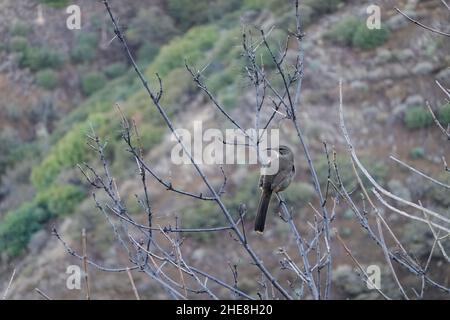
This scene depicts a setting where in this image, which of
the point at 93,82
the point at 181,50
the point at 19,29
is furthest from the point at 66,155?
the point at 19,29

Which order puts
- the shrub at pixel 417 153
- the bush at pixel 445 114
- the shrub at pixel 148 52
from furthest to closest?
the shrub at pixel 148 52
the shrub at pixel 417 153
the bush at pixel 445 114

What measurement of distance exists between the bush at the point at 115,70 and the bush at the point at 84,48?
778 millimetres

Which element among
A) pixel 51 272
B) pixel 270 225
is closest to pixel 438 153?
pixel 270 225

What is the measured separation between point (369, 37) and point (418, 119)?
9.06 ft

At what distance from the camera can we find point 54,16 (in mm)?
21797

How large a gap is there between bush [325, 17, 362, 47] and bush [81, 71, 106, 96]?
745cm

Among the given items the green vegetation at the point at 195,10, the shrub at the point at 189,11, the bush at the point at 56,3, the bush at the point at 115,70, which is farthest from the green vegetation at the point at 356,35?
the bush at the point at 56,3

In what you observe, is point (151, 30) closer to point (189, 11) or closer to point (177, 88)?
point (189, 11)

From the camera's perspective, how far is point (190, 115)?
15.6m

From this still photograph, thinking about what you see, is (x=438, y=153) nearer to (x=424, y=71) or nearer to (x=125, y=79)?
Answer: (x=424, y=71)

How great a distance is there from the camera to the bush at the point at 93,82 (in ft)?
67.3

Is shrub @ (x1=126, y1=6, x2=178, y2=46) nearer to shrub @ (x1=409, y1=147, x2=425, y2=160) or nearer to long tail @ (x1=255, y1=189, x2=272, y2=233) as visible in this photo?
shrub @ (x1=409, y1=147, x2=425, y2=160)

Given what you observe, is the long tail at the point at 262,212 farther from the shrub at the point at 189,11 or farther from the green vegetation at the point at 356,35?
the shrub at the point at 189,11
